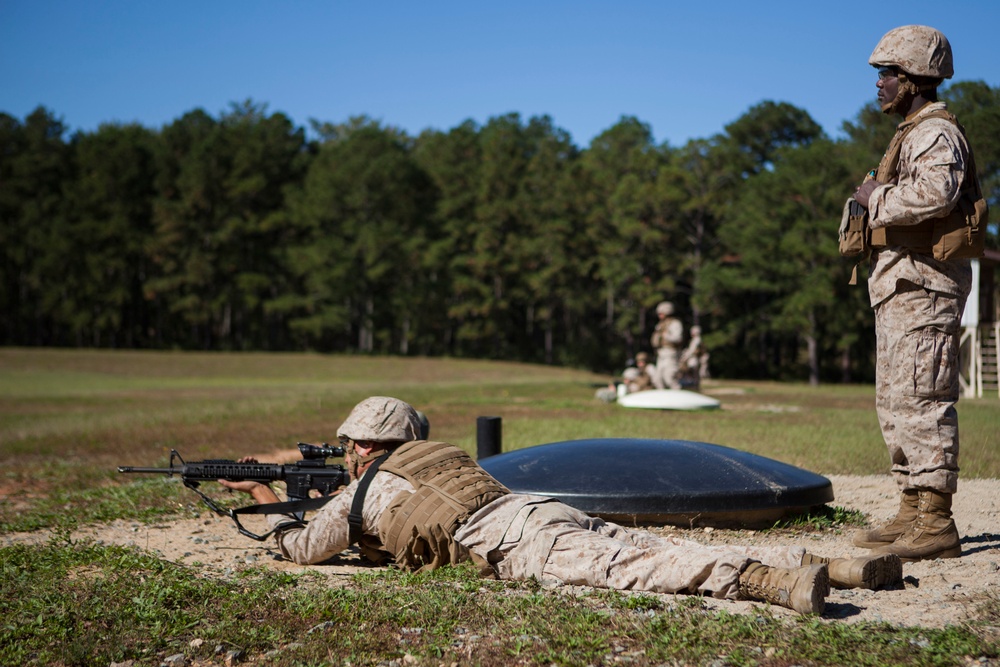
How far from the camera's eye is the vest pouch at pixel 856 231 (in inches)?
224

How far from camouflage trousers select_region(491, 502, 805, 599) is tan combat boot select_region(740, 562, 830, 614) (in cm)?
8

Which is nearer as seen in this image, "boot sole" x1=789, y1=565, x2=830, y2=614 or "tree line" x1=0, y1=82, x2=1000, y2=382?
"boot sole" x1=789, y1=565, x2=830, y2=614

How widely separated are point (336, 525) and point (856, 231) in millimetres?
3409

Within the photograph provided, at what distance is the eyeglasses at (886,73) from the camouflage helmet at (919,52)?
0.06 metres

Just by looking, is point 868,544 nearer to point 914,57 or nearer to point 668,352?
point 914,57

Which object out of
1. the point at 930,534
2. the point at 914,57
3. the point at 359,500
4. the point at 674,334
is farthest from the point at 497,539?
the point at 674,334

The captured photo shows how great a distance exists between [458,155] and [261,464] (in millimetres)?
64195

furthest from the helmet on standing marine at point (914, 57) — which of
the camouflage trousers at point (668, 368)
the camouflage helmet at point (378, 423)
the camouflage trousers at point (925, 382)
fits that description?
the camouflage trousers at point (668, 368)

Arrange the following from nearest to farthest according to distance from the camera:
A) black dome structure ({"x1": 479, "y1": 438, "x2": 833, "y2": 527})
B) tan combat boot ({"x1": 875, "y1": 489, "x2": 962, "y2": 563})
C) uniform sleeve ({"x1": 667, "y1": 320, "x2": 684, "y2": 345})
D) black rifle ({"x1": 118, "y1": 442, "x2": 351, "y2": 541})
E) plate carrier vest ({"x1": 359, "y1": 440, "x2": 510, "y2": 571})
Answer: plate carrier vest ({"x1": 359, "y1": 440, "x2": 510, "y2": 571}), tan combat boot ({"x1": 875, "y1": 489, "x2": 962, "y2": 563}), black rifle ({"x1": 118, "y1": 442, "x2": 351, "y2": 541}), black dome structure ({"x1": 479, "y1": 438, "x2": 833, "y2": 527}), uniform sleeve ({"x1": 667, "y1": 320, "x2": 684, "y2": 345})

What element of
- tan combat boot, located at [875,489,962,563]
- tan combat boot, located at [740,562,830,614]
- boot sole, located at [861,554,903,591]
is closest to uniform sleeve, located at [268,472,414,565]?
tan combat boot, located at [740,562,830,614]

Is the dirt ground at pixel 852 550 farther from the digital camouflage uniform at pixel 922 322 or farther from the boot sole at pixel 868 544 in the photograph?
the digital camouflage uniform at pixel 922 322

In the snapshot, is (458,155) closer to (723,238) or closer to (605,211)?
(605,211)

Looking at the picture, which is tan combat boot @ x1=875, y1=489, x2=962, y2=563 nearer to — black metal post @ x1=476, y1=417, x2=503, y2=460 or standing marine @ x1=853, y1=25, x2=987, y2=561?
standing marine @ x1=853, y1=25, x2=987, y2=561

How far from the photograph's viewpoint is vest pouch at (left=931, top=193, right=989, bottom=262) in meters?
5.36
